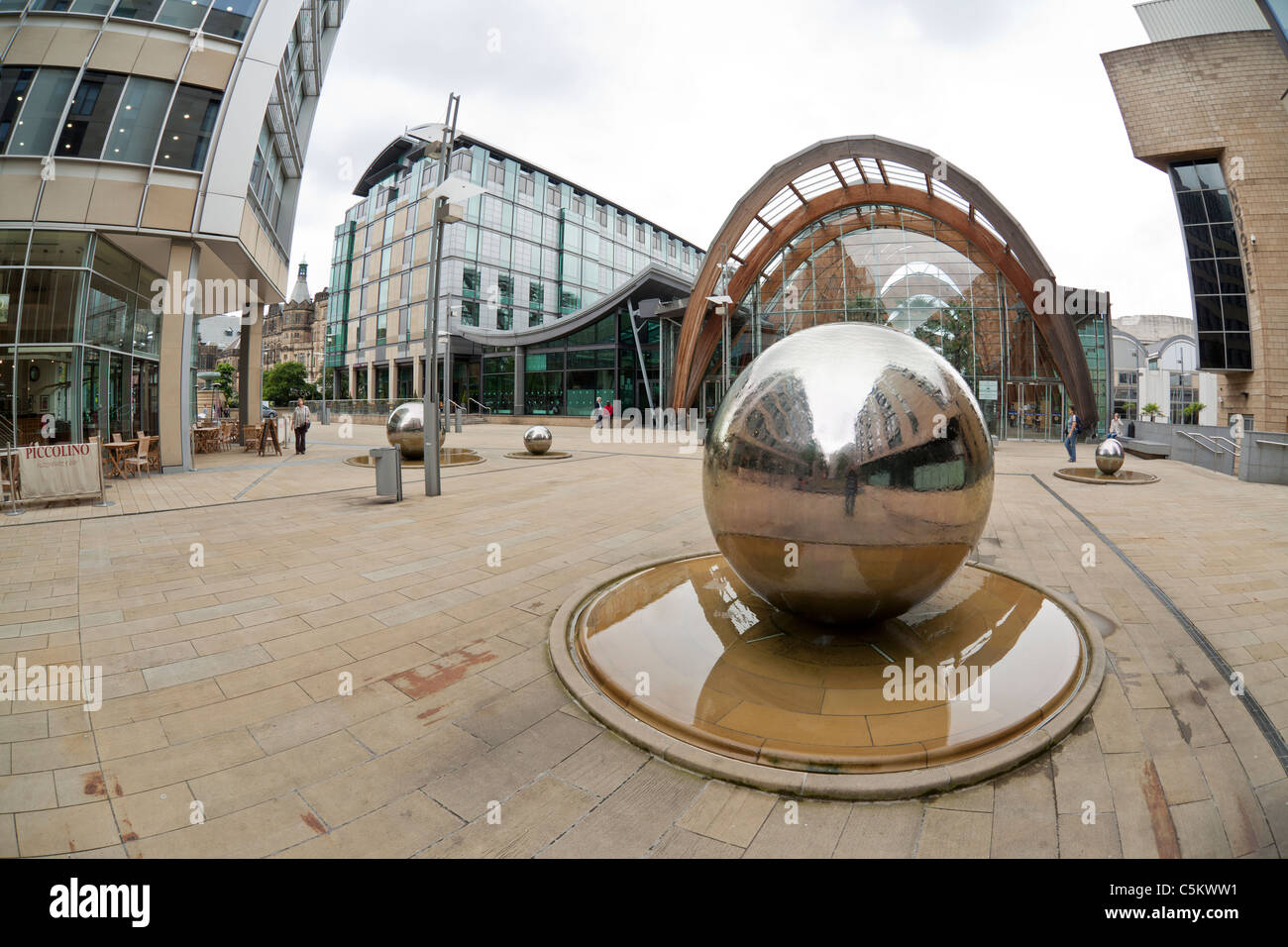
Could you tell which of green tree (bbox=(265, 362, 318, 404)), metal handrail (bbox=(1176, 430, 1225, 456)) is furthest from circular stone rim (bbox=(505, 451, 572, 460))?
green tree (bbox=(265, 362, 318, 404))

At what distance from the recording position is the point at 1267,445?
566 inches

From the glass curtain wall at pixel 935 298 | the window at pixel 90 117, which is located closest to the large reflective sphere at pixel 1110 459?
the glass curtain wall at pixel 935 298

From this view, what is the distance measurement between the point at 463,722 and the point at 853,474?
287 centimetres

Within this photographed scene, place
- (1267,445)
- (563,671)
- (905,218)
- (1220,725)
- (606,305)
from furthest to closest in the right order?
(606,305)
(905,218)
(1267,445)
(563,671)
(1220,725)

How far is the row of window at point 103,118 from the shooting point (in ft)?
48.0

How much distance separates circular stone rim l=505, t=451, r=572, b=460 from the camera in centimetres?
1935

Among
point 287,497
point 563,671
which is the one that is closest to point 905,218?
point 287,497

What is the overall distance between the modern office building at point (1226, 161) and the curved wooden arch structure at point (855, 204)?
647cm

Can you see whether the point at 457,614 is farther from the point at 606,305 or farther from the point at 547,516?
the point at 606,305

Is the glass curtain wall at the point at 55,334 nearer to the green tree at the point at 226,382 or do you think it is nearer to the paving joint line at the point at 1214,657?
the paving joint line at the point at 1214,657

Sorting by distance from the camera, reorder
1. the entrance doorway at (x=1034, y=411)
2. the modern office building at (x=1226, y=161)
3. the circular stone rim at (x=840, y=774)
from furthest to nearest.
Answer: the entrance doorway at (x=1034, y=411)
the modern office building at (x=1226, y=161)
the circular stone rim at (x=840, y=774)

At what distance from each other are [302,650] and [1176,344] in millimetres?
66342

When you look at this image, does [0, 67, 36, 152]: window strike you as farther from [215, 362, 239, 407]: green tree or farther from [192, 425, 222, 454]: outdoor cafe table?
[215, 362, 239, 407]: green tree
